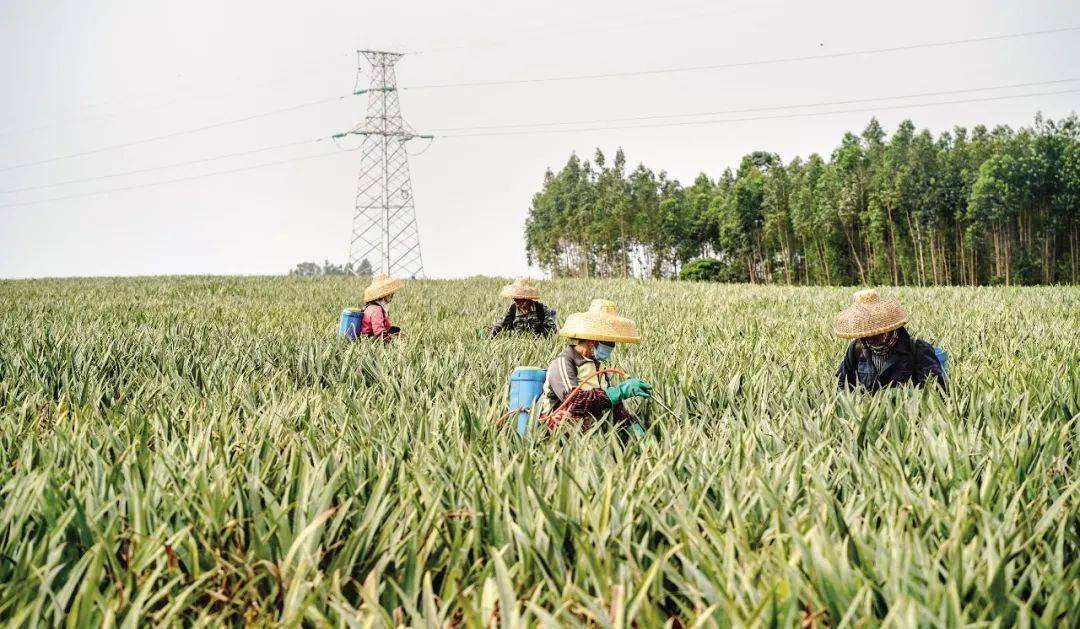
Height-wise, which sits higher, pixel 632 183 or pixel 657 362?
pixel 632 183

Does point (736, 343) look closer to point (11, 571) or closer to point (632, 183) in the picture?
point (11, 571)

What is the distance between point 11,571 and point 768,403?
3.40m

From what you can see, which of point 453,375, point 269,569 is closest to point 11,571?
point 269,569

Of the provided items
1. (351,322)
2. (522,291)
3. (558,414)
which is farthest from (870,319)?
(351,322)

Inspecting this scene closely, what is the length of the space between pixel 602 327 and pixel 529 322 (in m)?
5.03

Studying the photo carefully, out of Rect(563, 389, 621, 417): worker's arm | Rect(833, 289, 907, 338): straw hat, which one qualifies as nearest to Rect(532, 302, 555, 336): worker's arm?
Rect(833, 289, 907, 338): straw hat

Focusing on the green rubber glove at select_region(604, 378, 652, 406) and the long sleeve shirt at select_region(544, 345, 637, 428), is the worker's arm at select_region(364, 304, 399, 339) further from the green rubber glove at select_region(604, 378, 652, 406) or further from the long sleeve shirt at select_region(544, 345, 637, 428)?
the green rubber glove at select_region(604, 378, 652, 406)

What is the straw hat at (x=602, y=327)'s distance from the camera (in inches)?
139

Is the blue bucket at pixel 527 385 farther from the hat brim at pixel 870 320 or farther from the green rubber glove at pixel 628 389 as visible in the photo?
the hat brim at pixel 870 320

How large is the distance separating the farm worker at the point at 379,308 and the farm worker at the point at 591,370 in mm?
3769

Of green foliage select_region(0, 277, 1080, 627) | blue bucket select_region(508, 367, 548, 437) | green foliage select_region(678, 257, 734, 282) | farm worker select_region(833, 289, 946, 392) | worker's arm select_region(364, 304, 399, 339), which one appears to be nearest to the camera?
green foliage select_region(0, 277, 1080, 627)

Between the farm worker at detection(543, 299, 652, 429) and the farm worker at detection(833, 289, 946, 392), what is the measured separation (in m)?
1.44

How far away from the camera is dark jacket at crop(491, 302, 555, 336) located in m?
8.39

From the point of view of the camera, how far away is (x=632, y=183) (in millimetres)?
62906
